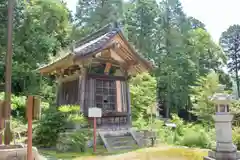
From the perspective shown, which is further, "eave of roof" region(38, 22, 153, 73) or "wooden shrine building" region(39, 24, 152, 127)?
"wooden shrine building" region(39, 24, 152, 127)

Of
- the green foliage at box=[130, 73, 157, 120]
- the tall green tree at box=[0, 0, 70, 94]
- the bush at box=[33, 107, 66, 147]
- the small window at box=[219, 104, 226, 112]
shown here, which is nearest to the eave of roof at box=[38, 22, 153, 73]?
the bush at box=[33, 107, 66, 147]

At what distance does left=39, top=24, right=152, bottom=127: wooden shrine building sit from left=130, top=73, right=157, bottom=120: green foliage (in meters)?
4.96

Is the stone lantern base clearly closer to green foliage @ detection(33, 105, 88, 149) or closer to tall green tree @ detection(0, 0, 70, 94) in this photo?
green foliage @ detection(33, 105, 88, 149)

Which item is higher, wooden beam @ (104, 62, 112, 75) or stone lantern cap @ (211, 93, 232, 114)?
Result: wooden beam @ (104, 62, 112, 75)

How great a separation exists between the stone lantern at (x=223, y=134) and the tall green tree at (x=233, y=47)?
1316 inches

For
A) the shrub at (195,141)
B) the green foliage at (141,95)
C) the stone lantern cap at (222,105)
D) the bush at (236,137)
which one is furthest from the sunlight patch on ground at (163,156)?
the green foliage at (141,95)

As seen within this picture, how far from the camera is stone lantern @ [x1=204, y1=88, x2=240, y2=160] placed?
6.06 meters

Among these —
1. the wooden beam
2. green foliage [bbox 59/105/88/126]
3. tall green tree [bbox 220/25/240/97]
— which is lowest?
green foliage [bbox 59/105/88/126]

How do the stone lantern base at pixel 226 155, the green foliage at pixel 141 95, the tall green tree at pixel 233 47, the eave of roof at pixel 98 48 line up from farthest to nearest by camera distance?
the tall green tree at pixel 233 47 < the green foliage at pixel 141 95 < the eave of roof at pixel 98 48 < the stone lantern base at pixel 226 155

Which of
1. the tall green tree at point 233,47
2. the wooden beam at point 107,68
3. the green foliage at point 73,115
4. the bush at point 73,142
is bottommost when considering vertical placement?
the bush at point 73,142

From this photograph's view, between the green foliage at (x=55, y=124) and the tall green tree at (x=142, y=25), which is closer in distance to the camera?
the green foliage at (x=55, y=124)

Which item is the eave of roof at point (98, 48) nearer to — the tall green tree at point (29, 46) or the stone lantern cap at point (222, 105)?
the stone lantern cap at point (222, 105)

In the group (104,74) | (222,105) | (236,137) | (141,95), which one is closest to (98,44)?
(104,74)

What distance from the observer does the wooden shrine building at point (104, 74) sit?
33.9 feet
